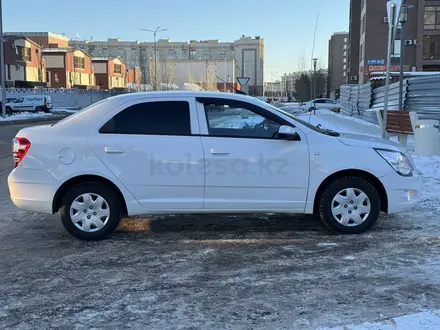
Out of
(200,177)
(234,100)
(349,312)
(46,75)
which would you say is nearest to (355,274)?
(349,312)

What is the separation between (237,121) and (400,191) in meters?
2.08

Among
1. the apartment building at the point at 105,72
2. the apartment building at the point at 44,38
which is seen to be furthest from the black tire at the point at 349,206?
the apartment building at the point at 44,38

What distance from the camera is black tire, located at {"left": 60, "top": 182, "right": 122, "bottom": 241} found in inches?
225

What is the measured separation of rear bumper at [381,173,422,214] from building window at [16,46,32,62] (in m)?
71.5

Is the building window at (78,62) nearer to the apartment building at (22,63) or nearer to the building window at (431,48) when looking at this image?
the apartment building at (22,63)

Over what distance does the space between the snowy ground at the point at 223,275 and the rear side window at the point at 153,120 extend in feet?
4.18

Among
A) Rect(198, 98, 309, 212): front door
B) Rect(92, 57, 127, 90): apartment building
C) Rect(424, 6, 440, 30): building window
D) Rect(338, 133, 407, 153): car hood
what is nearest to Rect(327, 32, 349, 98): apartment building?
Rect(92, 57, 127, 90): apartment building

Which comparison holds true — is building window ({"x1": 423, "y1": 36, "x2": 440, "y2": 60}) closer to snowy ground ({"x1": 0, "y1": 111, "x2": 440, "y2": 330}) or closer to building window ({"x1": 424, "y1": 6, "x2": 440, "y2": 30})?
building window ({"x1": 424, "y1": 6, "x2": 440, "y2": 30})

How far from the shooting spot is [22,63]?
70.5m

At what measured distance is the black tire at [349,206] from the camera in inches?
230

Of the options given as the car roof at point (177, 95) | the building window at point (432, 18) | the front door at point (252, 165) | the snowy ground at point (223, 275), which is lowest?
the snowy ground at point (223, 275)

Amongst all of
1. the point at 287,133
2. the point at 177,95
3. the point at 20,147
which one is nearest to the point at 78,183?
the point at 20,147

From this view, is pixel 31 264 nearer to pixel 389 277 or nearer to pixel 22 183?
pixel 22 183

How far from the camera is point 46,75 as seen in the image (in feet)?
280
